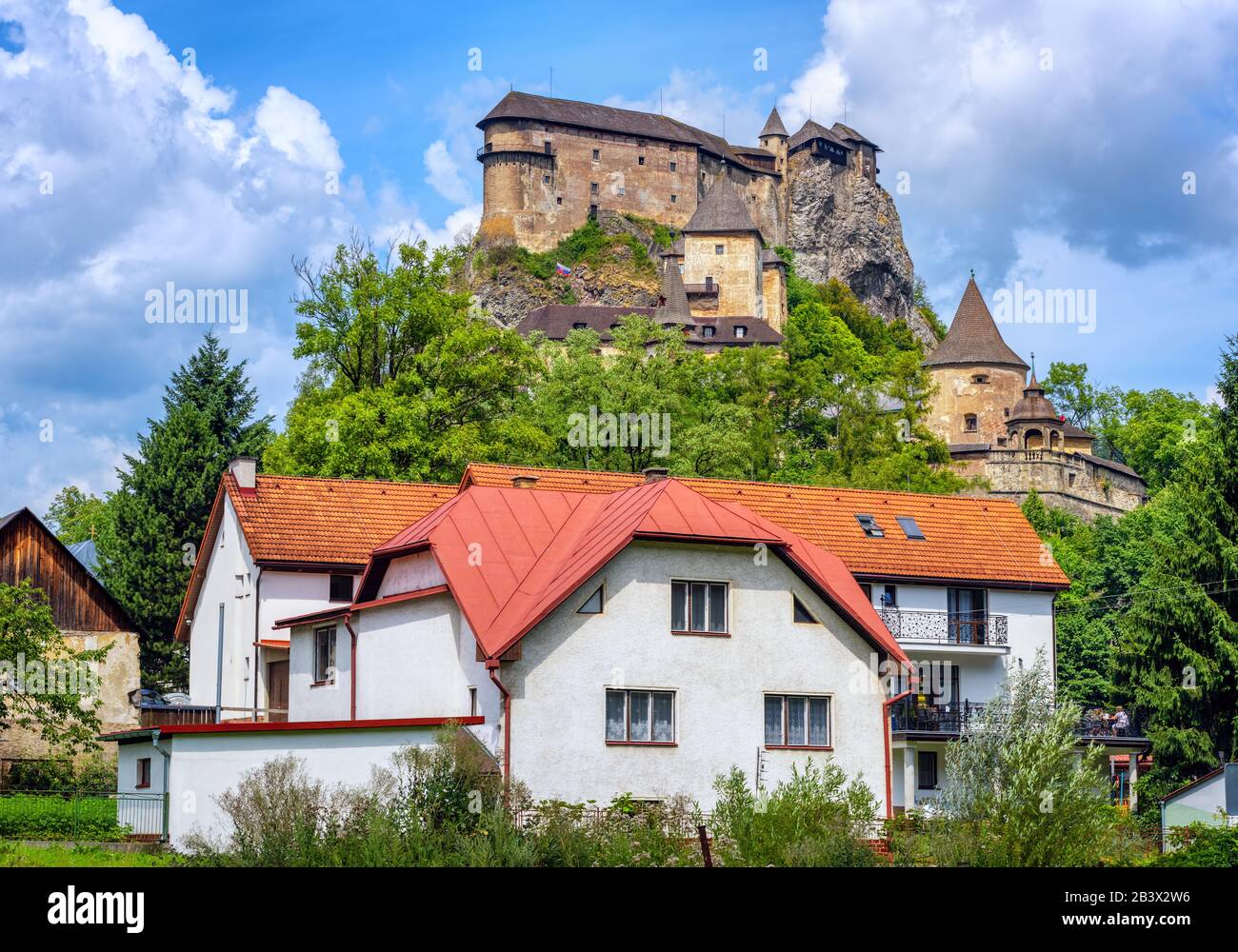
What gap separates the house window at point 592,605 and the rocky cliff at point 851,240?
5072 inches

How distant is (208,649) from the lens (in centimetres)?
4456

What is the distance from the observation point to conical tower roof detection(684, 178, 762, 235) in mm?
139625

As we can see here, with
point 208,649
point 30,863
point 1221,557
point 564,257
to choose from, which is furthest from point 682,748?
point 564,257

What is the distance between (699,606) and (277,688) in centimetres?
1220

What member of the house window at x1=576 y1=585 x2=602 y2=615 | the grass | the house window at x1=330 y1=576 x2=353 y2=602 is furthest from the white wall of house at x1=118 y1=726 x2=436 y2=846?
the house window at x1=330 y1=576 x2=353 y2=602

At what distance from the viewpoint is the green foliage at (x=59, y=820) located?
98.0ft

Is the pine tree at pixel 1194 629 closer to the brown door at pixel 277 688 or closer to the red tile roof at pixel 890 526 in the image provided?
the red tile roof at pixel 890 526

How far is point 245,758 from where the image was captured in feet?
101

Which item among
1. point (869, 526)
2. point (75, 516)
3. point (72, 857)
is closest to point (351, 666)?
point (72, 857)

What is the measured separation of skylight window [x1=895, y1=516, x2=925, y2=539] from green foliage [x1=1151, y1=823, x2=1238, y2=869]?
18.2 meters

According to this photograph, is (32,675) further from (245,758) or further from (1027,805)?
(1027,805)

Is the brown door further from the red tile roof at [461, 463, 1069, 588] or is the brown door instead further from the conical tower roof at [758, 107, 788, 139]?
the conical tower roof at [758, 107, 788, 139]
